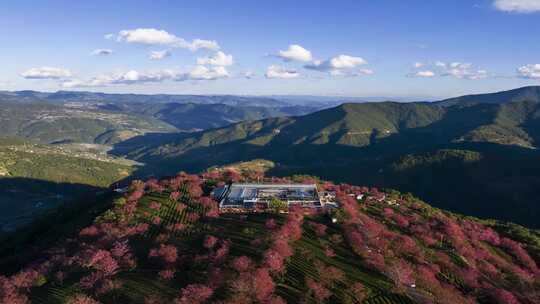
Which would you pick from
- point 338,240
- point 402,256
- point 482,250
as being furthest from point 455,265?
point 338,240

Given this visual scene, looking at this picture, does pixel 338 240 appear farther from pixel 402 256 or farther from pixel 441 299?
pixel 441 299

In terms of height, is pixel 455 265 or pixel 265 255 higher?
pixel 265 255

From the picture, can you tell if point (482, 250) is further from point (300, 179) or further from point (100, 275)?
point (100, 275)

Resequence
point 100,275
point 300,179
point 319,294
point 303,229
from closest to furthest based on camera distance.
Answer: point 319,294
point 100,275
point 303,229
point 300,179

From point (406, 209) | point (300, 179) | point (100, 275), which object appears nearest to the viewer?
point (100, 275)

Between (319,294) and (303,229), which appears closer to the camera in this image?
(319,294)

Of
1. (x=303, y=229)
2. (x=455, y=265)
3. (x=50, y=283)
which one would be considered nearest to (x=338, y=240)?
(x=303, y=229)
